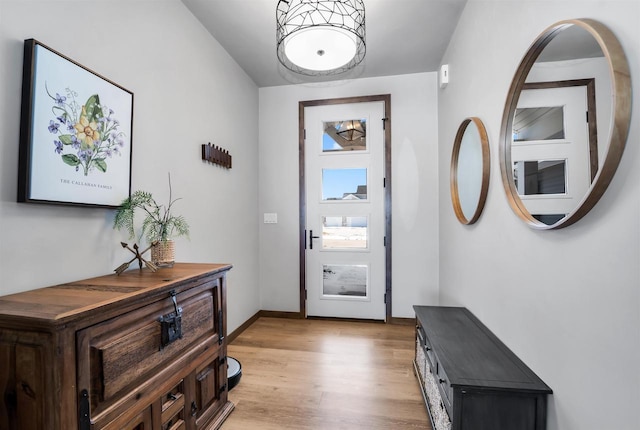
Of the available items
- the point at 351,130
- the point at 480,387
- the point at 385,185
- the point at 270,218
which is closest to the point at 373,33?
the point at 351,130

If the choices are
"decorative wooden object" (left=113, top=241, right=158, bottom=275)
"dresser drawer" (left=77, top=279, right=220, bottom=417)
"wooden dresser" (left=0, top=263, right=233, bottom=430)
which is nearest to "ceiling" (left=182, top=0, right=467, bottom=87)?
"decorative wooden object" (left=113, top=241, right=158, bottom=275)

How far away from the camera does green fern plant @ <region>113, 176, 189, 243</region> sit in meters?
1.62

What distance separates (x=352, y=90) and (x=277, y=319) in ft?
9.26

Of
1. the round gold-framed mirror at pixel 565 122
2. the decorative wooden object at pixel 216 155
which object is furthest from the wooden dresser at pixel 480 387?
the decorative wooden object at pixel 216 155

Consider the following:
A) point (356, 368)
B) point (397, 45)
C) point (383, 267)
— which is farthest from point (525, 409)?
point (397, 45)

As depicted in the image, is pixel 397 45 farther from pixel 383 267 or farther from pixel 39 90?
pixel 39 90

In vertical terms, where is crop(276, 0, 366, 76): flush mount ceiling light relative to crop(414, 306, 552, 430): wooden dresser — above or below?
above

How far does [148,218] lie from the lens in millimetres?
1812

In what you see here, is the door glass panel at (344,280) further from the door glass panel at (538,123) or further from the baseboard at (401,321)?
the door glass panel at (538,123)

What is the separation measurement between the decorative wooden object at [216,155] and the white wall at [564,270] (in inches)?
80.9

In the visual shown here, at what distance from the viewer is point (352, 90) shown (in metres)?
3.46

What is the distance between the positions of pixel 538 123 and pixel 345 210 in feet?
7.62

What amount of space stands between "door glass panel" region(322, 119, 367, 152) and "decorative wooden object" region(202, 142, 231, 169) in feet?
3.89

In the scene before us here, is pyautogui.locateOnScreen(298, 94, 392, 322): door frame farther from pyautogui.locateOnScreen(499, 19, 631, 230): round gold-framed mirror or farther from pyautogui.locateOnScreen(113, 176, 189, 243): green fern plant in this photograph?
pyautogui.locateOnScreen(499, 19, 631, 230): round gold-framed mirror
